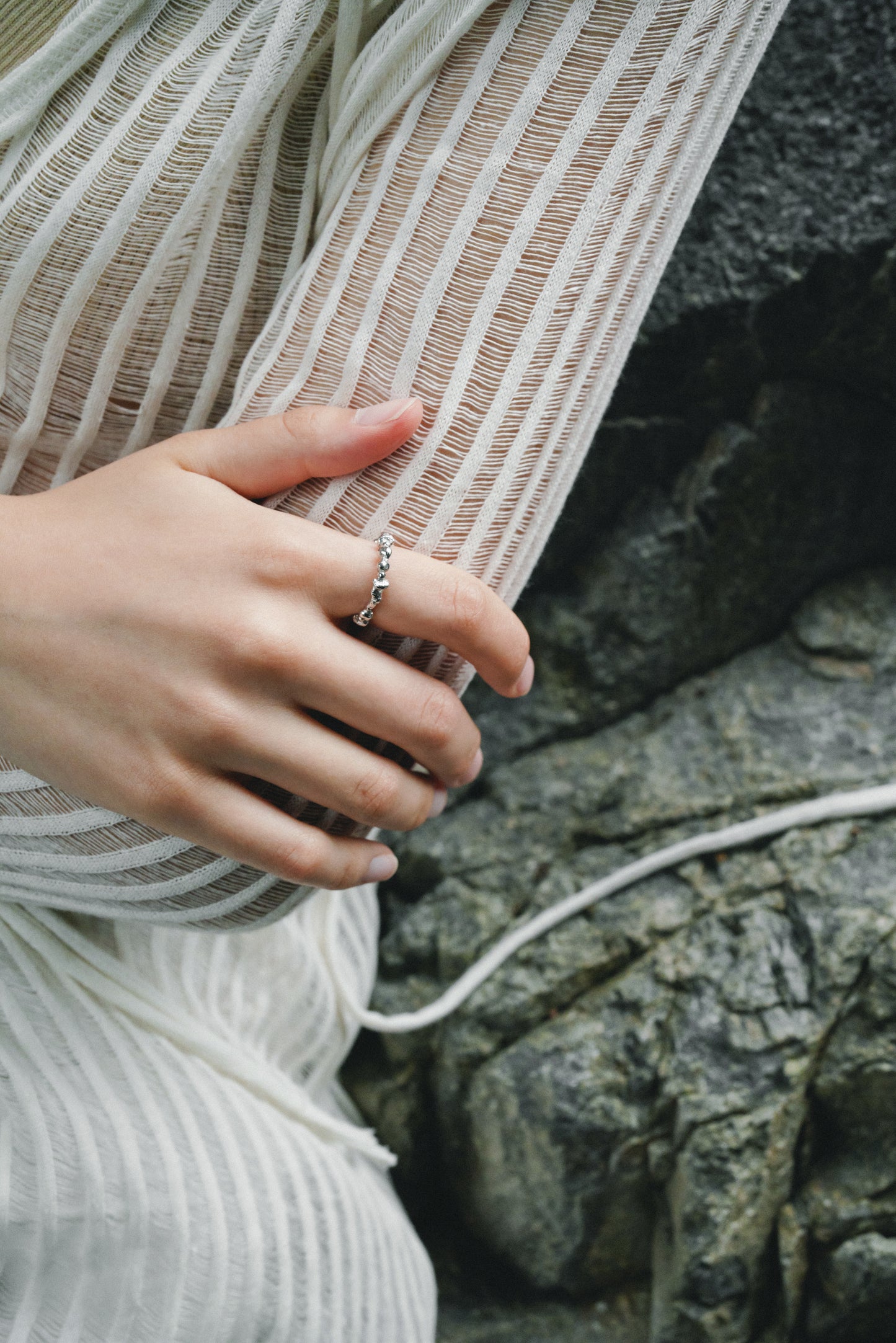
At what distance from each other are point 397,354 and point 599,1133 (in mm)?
772

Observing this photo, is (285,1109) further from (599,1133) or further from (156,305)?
(156,305)

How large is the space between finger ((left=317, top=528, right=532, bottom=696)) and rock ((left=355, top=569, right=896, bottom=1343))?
0.55 metres

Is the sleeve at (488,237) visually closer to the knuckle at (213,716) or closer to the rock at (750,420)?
the knuckle at (213,716)

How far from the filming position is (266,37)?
551 mm

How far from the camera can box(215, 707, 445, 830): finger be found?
1.73ft

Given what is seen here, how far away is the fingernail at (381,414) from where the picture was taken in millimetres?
540

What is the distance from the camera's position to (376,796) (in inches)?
21.6

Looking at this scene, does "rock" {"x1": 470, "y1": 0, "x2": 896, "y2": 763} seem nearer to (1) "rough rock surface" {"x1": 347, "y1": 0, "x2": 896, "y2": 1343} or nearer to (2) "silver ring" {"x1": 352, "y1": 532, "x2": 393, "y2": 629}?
(1) "rough rock surface" {"x1": 347, "y1": 0, "x2": 896, "y2": 1343}

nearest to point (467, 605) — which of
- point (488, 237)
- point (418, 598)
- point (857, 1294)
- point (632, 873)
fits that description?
point (418, 598)

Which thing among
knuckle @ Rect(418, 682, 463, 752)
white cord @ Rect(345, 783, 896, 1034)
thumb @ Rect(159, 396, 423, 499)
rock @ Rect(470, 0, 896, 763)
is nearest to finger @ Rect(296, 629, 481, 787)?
knuckle @ Rect(418, 682, 463, 752)

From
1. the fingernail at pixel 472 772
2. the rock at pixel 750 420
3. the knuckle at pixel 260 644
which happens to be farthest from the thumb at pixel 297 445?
the rock at pixel 750 420

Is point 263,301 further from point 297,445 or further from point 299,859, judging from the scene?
point 299,859

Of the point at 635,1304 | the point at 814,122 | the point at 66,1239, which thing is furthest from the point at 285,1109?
the point at 814,122

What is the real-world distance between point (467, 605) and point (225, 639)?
14cm
